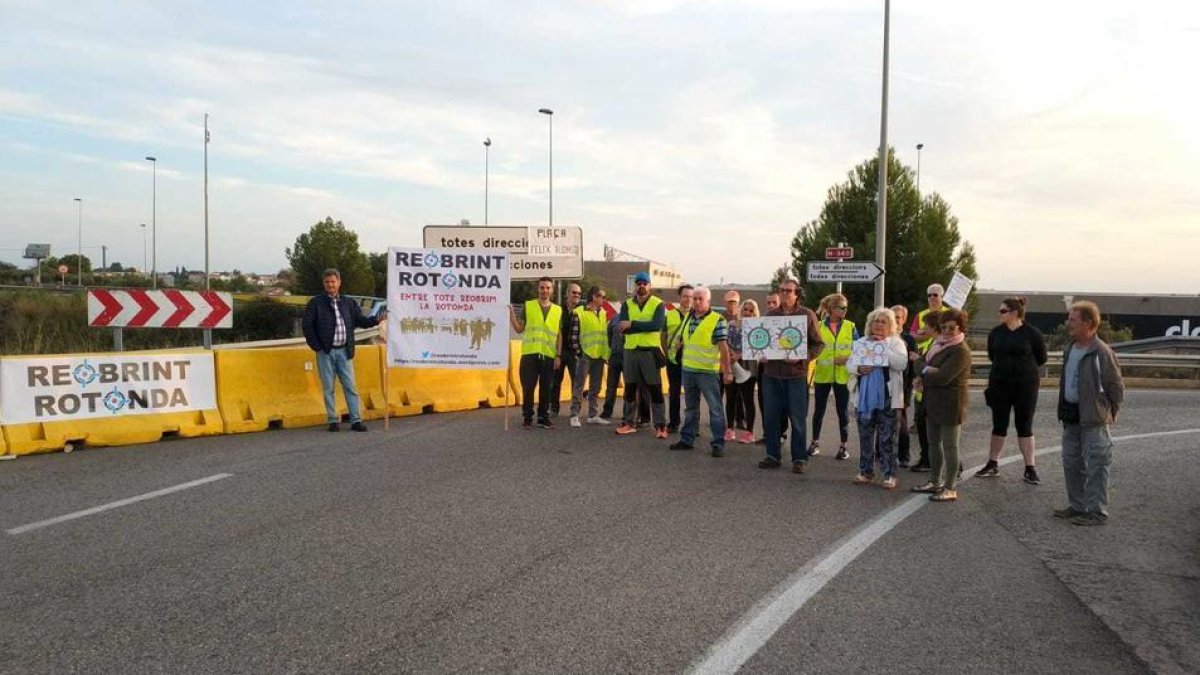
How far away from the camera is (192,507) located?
6543mm

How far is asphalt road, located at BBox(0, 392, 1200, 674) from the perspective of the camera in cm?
400

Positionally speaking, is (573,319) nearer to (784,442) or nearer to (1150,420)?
(784,442)

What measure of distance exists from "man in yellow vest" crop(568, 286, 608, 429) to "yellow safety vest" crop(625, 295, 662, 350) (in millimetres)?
1177

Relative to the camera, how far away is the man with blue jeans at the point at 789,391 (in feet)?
27.9

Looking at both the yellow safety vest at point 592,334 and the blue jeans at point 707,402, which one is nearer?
the blue jeans at point 707,402

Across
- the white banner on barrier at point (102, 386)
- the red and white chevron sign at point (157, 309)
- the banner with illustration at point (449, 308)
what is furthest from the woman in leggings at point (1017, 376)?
the red and white chevron sign at point (157, 309)

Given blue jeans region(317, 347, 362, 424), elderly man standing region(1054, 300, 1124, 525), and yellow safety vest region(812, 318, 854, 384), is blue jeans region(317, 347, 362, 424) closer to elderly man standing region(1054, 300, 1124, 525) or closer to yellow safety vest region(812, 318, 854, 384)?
yellow safety vest region(812, 318, 854, 384)

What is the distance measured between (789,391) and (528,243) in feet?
42.9

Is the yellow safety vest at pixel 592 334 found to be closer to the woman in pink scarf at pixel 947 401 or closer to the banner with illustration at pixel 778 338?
the banner with illustration at pixel 778 338

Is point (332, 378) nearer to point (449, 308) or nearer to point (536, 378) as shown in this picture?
point (449, 308)

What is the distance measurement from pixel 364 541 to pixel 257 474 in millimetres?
2606

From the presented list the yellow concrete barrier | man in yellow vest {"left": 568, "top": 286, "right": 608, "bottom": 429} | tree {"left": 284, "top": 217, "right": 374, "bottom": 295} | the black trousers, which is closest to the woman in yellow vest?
man in yellow vest {"left": 568, "top": 286, "right": 608, "bottom": 429}

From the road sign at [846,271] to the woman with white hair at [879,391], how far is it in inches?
429

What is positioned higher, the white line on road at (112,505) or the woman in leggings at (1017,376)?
the woman in leggings at (1017,376)
